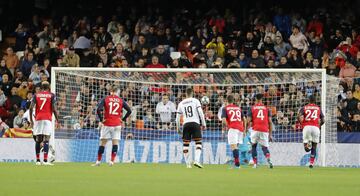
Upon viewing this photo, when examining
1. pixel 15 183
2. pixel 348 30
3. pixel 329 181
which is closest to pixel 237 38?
pixel 348 30

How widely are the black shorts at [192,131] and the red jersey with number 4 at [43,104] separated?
122 inches

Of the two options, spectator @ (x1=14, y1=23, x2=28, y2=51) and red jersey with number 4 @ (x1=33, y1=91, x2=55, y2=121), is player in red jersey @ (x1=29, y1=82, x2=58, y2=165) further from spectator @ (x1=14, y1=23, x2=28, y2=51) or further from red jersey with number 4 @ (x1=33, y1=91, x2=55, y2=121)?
spectator @ (x1=14, y1=23, x2=28, y2=51)

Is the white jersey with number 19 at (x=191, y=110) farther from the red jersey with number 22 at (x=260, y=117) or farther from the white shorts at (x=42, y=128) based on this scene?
the white shorts at (x=42, y=128)

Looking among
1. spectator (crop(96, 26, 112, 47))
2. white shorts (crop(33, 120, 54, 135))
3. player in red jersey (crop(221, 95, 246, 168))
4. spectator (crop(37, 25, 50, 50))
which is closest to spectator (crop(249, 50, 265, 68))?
spectator (crop(96, 26, 112, 47))

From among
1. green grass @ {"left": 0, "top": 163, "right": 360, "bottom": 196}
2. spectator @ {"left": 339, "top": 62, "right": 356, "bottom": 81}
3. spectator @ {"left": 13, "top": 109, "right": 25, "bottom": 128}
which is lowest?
green grass @ {"left": 0, "top": 163, "right": 360, "bottom": 196}

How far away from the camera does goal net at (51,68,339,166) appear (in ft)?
81.8

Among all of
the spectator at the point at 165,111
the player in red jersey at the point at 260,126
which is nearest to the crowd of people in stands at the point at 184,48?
the spectator at the point at 165,111

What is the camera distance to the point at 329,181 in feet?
51.3

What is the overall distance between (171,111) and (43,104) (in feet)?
17.4

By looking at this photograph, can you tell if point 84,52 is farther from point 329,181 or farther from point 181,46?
point 329,181

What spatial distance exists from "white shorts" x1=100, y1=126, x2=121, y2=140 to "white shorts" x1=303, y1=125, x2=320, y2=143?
4.58 metres

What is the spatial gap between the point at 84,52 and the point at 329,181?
15807 mm

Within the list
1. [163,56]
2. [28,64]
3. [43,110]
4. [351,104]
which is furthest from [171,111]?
[28,64]

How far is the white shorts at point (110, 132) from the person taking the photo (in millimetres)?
21812
